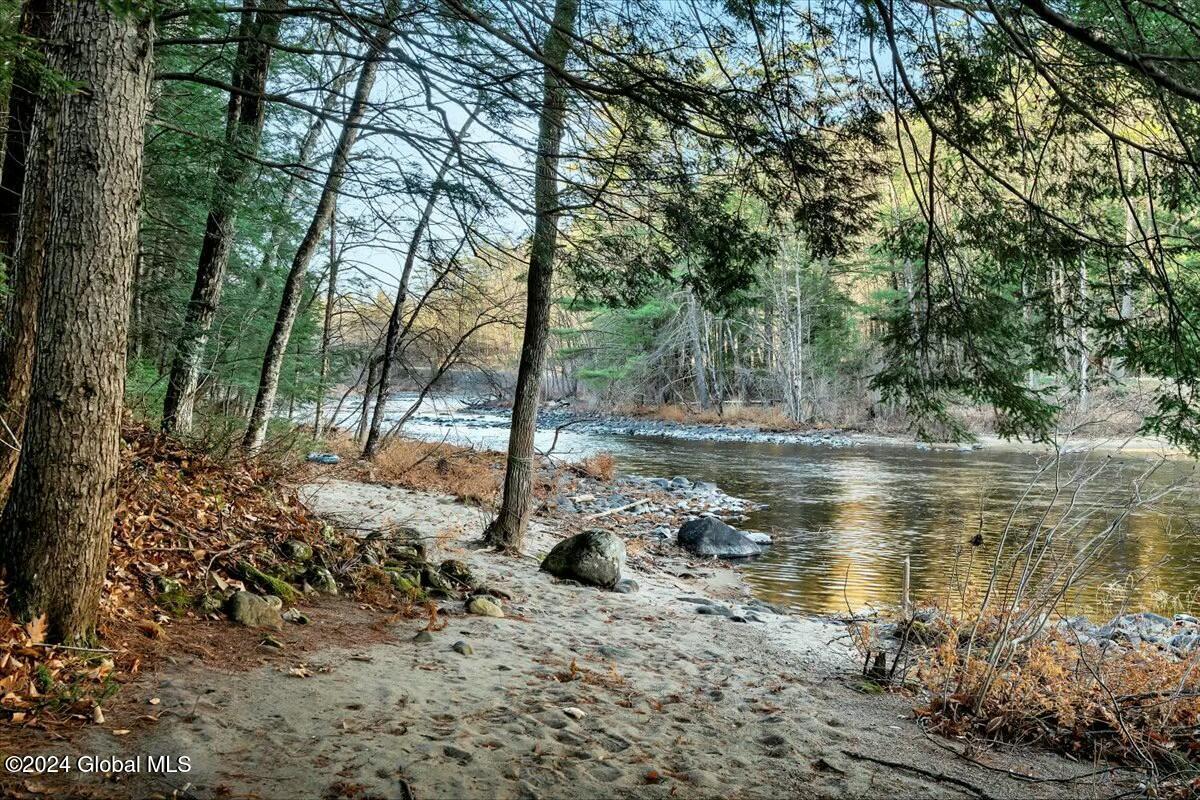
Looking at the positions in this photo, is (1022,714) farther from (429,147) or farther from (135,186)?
(135,186)

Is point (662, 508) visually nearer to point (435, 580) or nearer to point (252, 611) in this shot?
point (435, 580)

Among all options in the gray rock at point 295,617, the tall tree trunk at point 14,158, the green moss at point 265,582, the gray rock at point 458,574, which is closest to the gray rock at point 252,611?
the gray rock at point 295,617

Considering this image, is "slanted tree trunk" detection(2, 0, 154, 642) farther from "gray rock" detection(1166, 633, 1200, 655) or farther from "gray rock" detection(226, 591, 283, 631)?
"gray rock" detection(1166, 633, 1200, 655)

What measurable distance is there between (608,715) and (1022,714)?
273 centimetres

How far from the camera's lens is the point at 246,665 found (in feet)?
14.1

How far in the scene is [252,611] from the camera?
498 cm

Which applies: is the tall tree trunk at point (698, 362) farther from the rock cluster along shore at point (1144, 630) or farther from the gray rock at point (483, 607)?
the gray rock at point (483, 607)

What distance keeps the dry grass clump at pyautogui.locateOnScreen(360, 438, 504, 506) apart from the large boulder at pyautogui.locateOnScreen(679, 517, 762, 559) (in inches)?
124

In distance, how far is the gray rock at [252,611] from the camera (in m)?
4.92

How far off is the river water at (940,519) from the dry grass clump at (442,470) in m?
4.64

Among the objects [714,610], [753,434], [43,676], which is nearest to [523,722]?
[43,676]

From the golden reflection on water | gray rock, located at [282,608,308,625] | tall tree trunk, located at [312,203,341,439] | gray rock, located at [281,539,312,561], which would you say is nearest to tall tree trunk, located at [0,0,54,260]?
gray rock, located at [281,539,312,561]

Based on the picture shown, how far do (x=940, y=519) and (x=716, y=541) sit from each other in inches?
195

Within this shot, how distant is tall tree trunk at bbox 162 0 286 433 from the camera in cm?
720
